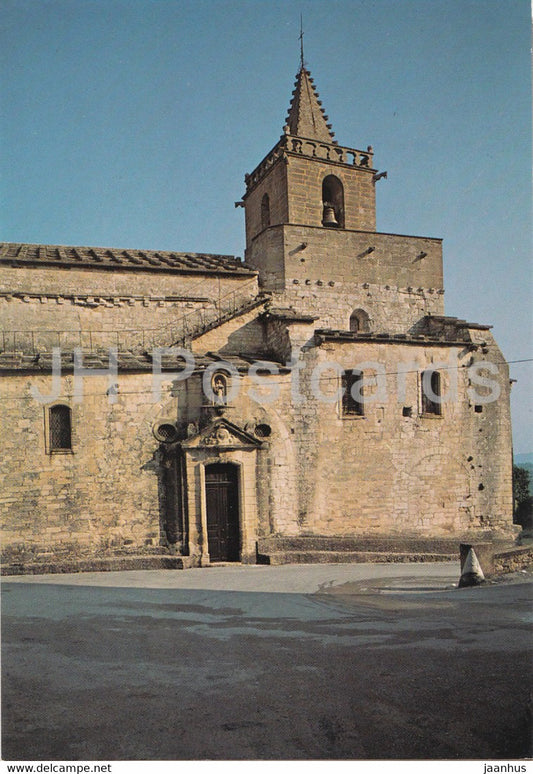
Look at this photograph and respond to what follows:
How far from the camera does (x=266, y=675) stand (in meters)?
6.42

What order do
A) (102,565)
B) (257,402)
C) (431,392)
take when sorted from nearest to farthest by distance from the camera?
(102,565)
(257,402)
(431,392)

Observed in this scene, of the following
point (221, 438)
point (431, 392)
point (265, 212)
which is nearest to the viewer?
point (221, 438)

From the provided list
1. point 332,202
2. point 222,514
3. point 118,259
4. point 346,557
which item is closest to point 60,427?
point 222,514

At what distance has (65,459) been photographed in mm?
15445

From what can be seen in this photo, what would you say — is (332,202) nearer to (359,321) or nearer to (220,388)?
(359,321)

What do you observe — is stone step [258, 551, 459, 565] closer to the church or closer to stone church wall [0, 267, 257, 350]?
the church

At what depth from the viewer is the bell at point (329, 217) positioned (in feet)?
72.2

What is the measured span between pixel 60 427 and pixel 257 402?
5335 mm

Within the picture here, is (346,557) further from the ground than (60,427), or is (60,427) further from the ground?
(60,427)

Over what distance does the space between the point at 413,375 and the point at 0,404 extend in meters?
11.8

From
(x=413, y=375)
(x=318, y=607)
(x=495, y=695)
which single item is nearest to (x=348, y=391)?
(x=413, y=375)

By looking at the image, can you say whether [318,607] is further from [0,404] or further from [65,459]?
[0,404]

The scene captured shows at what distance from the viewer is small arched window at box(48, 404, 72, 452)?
15.6 m

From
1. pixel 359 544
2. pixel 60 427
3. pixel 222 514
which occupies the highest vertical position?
A: pixel 60 427
